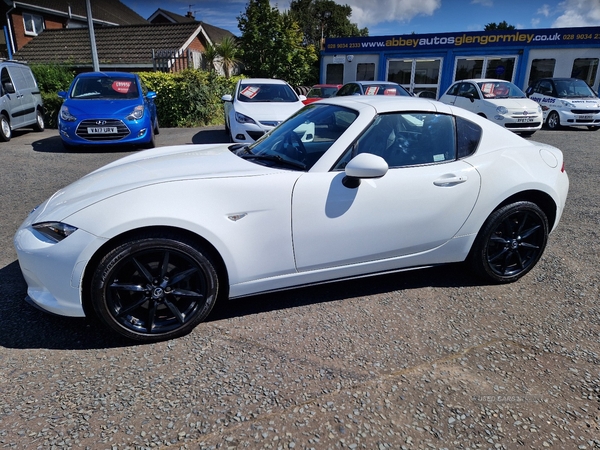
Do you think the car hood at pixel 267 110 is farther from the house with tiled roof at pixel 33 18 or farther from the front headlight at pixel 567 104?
the house with tiled roof at pixel 33 18

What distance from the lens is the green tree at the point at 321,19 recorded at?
Answer: 5794cm

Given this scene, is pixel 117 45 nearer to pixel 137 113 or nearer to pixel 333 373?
pixel 137 113

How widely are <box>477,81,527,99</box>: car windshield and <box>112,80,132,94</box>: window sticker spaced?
32.7 feet

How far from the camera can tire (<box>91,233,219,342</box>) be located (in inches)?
98.3

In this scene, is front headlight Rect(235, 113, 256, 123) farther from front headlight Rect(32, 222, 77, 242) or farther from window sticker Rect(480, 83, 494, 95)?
window sticker Rect(480, 83, 494, 95)

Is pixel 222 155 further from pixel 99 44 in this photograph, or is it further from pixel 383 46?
pixel 99 44

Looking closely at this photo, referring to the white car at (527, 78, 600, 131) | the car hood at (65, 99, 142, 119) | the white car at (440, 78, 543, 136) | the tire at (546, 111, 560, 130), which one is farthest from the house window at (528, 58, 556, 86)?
the car hood at (65, 99, 142, 119)

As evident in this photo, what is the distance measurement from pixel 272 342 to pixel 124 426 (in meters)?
0.97

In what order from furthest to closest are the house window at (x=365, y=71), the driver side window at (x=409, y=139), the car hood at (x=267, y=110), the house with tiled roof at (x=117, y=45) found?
the house window at (x=365, y=71) < the house with tiled roof at (x=117, y=45) < the car hood at (x=267, y=110) < the driver side window at (x=409, y=139)

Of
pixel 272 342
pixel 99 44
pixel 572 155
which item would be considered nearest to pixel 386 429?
pixel 272 342

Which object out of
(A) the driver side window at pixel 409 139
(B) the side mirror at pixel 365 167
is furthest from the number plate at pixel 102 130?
(B) the side mirror at pixel 365 167

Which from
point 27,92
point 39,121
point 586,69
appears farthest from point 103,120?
point 586,69

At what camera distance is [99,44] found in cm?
2547

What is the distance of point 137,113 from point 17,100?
13.4 feet
